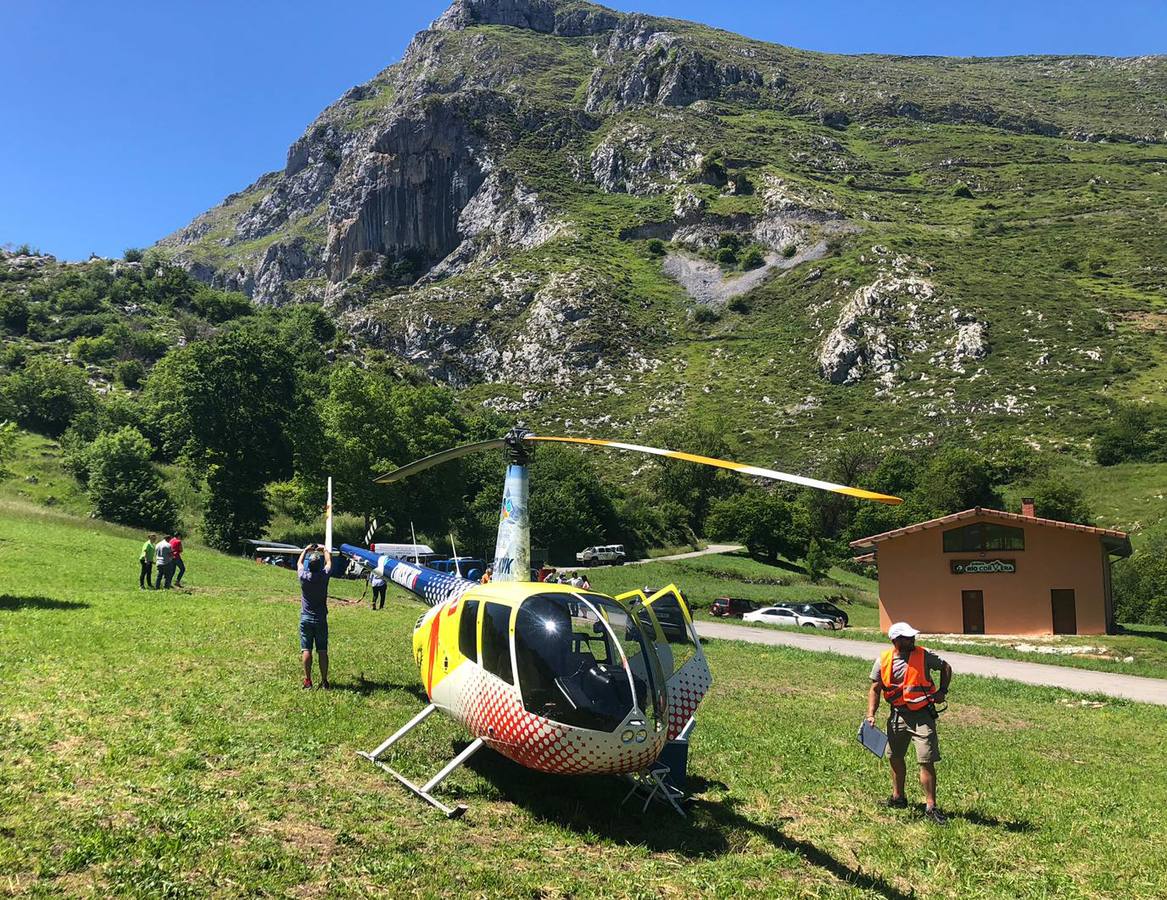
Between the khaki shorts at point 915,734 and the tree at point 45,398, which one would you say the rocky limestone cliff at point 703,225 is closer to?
the tree at point 45,398

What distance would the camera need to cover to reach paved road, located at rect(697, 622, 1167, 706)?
57.7 ft

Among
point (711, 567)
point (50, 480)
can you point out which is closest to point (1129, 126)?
point (711, 567)

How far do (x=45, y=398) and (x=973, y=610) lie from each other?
73926 millimetres

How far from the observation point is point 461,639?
24.5 ft

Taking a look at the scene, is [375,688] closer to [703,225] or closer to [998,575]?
[998,575]

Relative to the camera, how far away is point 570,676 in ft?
20.9

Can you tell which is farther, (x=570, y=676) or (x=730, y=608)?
(x=730, y=608)

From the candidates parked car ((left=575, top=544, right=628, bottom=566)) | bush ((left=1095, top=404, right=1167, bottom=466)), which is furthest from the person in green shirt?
bush ((left=1095, top=404, right=1167, bottom=466))

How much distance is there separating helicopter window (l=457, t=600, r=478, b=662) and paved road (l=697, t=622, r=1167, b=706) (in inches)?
638

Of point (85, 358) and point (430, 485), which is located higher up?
point (85, 358)

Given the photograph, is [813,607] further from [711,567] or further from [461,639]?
[461,639]

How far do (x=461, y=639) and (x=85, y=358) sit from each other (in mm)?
98271

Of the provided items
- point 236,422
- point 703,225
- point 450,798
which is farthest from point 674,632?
point 703,225

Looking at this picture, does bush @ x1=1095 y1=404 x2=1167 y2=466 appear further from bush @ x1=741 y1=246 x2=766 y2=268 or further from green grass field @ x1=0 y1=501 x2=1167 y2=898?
green grass field @ x1=0 y1=501 x2=1167 y2=898
